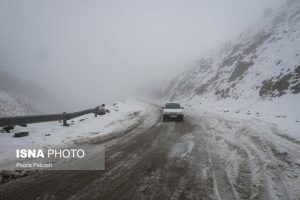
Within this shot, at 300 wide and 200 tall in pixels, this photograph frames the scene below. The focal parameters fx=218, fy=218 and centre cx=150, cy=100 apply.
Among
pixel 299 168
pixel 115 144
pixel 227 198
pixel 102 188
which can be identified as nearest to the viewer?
pixel 227 198

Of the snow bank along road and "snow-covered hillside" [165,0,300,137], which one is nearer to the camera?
the snow bank along road

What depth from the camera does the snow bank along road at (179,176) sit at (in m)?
4.38

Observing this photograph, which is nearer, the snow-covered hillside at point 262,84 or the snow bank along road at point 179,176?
the snow bank along road at point 179,176

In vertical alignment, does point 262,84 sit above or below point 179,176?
above

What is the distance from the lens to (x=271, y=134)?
10812 mm

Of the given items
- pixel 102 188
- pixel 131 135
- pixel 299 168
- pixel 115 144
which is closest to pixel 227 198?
pixel 102 188

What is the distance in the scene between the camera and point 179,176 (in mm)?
5281

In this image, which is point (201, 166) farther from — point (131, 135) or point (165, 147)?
point (131, 135)

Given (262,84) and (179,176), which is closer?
(179,176)

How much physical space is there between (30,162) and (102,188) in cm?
313

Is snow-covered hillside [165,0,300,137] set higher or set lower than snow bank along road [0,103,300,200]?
higher

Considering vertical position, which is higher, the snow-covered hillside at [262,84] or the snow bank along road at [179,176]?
the snow-covered hillside at [262,84]

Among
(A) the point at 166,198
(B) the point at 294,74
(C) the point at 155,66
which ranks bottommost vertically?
(A) the point at 166,198

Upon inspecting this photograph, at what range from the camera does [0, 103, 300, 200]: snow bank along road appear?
438cm
